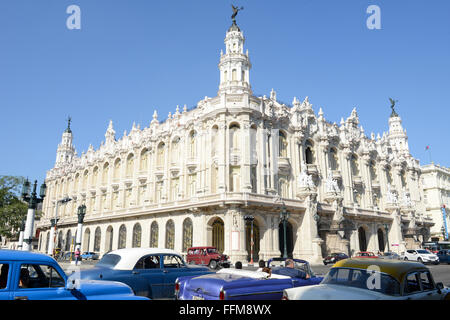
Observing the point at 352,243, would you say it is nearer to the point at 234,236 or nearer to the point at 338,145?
the point at 338,145

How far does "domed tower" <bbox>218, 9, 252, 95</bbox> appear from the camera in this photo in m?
35.7

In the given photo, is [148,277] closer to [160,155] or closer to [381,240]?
[160,155]

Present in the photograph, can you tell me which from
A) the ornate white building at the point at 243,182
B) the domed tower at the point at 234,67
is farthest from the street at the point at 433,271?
the domed tower at the point at 234,67

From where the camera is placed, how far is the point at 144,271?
903 centimetres

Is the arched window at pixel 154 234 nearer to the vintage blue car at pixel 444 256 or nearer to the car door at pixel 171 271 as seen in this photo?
the vintage blue car at pixel 444 256

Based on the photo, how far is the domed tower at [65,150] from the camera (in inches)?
2689

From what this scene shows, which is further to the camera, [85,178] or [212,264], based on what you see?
[85,178]

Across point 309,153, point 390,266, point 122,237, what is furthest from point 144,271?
point 122,237

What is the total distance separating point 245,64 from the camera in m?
37.0

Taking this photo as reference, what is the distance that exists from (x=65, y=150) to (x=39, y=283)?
70.6 m

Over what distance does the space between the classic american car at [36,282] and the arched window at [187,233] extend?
2784 cm
